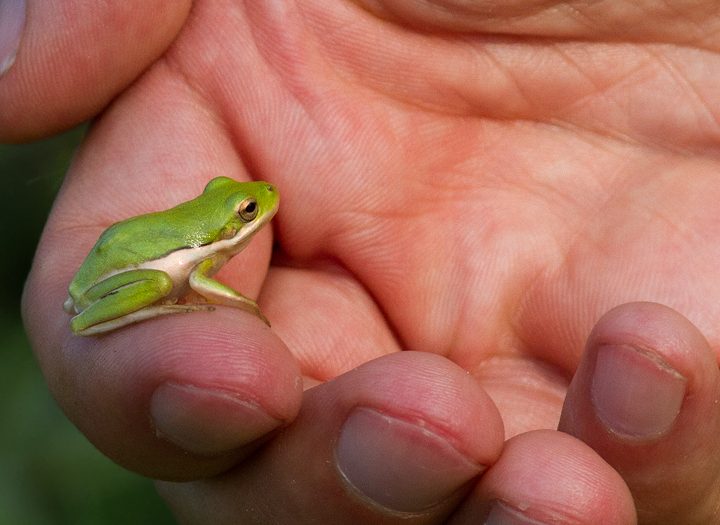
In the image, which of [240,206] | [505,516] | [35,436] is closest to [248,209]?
[240,206]

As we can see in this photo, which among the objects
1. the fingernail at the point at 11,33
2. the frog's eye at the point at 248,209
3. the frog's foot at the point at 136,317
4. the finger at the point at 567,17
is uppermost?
the fingernail at the point at 11,33

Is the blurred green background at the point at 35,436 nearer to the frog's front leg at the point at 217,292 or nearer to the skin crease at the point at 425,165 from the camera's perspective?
the skin crease at the point at 425,165

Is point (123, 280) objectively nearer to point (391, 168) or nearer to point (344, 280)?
point (344, 280)

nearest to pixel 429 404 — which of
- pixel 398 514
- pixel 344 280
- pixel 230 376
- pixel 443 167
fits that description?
pixel 398 514

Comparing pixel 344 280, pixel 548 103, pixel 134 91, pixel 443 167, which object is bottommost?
pixel 344 280

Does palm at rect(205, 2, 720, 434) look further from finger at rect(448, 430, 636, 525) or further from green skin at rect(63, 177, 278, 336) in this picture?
finger at rect(448, 430, 636, 525)

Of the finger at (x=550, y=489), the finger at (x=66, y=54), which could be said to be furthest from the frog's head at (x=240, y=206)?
the finger at (x=550, y=489)
